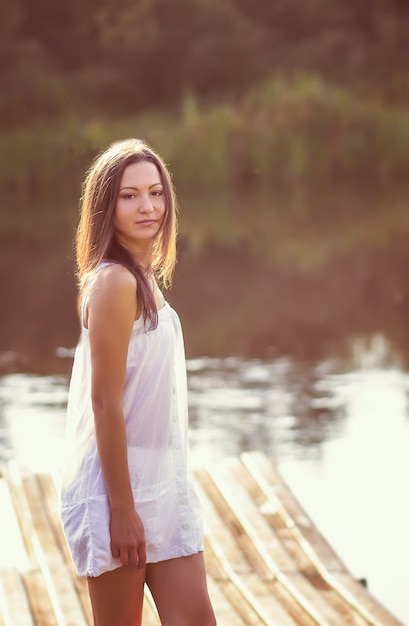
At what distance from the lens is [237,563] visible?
3.20 meters

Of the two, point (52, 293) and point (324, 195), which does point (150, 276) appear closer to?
point (52, 293)

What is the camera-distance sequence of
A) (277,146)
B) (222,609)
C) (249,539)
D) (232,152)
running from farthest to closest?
1. (277,146)
2. (232,152)
3. (249,539)
4. (222,609)

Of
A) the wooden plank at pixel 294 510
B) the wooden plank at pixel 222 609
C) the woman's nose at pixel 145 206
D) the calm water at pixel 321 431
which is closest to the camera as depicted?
the woman's nose at pixel 145 206

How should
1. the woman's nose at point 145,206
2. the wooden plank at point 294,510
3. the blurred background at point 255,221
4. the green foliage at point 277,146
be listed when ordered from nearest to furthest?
the woman's nose at point 145,206, the wooden plank at point 294,510, the blurred background at point 255,221, the green foliage at point 277,146

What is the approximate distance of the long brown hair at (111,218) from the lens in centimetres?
192

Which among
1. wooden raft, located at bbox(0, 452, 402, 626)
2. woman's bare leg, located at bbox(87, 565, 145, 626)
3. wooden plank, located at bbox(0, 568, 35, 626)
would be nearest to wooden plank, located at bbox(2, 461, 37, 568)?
wooden raft, located at bbox(0, 452, 402, 626)

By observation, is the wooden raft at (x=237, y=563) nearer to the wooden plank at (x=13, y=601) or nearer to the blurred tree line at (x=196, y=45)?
the wooden plank at (x=13, y=601)

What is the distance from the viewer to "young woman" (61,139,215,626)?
1849 millimetres

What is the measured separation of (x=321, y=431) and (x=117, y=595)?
10.9ft

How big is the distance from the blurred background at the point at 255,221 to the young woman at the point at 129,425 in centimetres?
144

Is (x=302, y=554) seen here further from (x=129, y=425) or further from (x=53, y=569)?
(x=129, y=425)

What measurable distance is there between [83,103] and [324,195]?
684 centimetres

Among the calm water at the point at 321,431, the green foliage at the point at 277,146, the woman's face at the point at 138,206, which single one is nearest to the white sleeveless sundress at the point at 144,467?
the woman's face at the point at 138,206

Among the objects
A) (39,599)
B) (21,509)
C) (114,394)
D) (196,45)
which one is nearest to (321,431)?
(21,509)
